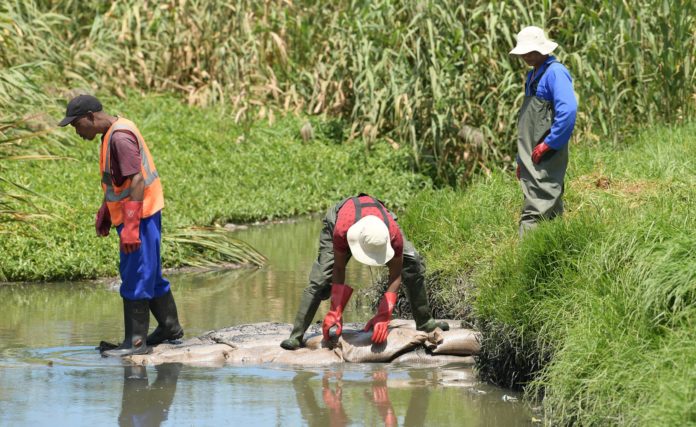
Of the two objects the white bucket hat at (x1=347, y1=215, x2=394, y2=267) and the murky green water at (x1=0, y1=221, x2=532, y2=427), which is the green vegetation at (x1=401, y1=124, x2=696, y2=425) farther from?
the white bucket hat at (x1=347, y1=215, x2=394, y2=267)

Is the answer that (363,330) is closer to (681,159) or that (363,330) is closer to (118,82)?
(681,159)

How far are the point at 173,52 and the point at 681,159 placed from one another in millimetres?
10756

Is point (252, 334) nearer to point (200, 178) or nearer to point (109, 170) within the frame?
point (109, 170)

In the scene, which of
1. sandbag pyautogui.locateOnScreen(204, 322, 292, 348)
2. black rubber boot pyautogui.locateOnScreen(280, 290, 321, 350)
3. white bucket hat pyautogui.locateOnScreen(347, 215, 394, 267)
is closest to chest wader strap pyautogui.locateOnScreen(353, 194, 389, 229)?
white bucket hat pyautogui.locateOnScreen(347, 215, 394, 267)

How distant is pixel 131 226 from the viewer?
311 inches

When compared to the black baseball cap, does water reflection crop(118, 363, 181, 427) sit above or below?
below

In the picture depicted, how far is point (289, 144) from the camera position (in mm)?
17750

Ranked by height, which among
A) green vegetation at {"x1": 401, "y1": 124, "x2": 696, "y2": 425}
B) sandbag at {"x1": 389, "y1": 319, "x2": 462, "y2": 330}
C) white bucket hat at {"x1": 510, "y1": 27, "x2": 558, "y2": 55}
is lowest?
sandbag at {"x1": 389, "y1": 319, "x2": 462, "y2": 330}

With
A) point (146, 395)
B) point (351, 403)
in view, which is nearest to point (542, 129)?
point (351, 403)

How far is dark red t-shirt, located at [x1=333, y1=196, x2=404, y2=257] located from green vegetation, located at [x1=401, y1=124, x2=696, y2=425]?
59 cm

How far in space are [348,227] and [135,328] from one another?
5.28ft

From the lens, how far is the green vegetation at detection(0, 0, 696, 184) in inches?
553

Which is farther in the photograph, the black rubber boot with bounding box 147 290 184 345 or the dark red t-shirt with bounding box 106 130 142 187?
the black rubber boot with bounding box 147 290 184 345

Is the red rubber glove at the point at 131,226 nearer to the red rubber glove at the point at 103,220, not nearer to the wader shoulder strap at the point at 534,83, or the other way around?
the red rubber glove at the point at 103,220
